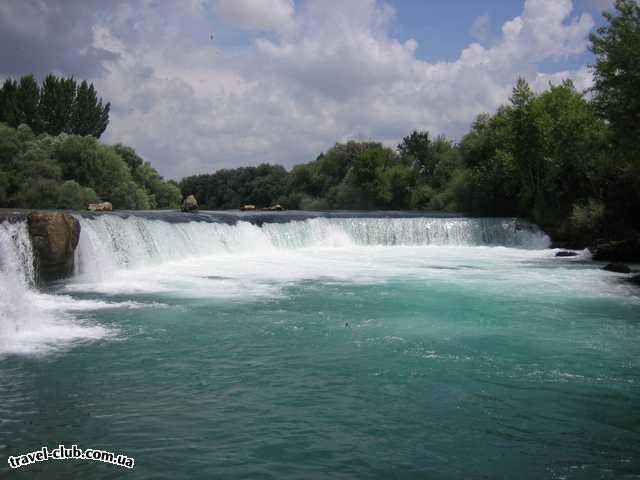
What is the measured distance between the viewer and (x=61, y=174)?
38125mm

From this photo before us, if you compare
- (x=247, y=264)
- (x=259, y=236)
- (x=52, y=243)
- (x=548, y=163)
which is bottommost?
(x=247, y=264)

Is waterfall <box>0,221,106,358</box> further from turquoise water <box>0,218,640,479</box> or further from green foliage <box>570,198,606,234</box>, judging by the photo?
green foliage <box>570,198,606,234</box>

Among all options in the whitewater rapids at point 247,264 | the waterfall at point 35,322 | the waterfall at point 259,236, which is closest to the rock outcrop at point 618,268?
the whitewater rapids at point 247,264

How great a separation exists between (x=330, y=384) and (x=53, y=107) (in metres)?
57.3

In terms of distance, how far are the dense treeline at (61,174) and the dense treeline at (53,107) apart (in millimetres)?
12564

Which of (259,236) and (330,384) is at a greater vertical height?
(259,236)

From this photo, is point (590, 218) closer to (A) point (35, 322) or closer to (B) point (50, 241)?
(B) point (50, 241)

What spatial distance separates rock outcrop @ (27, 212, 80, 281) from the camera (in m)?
15.5

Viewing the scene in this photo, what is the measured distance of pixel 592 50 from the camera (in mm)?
20781

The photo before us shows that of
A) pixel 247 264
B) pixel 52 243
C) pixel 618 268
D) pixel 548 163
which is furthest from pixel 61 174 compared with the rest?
pixel 618 268

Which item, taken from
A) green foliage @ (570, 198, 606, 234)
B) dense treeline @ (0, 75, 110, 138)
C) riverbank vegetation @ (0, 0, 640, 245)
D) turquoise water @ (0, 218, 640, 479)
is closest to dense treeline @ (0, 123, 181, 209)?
riverbank vegetation @ (0, 0, 640, 245)

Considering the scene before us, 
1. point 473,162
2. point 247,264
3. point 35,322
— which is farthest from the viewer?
point 473,162

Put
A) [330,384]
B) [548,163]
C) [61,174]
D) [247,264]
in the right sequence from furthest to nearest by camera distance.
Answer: [61,174] < [548,163] < [247,264] < [330,384]

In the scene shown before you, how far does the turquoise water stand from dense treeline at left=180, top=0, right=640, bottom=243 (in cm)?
865
